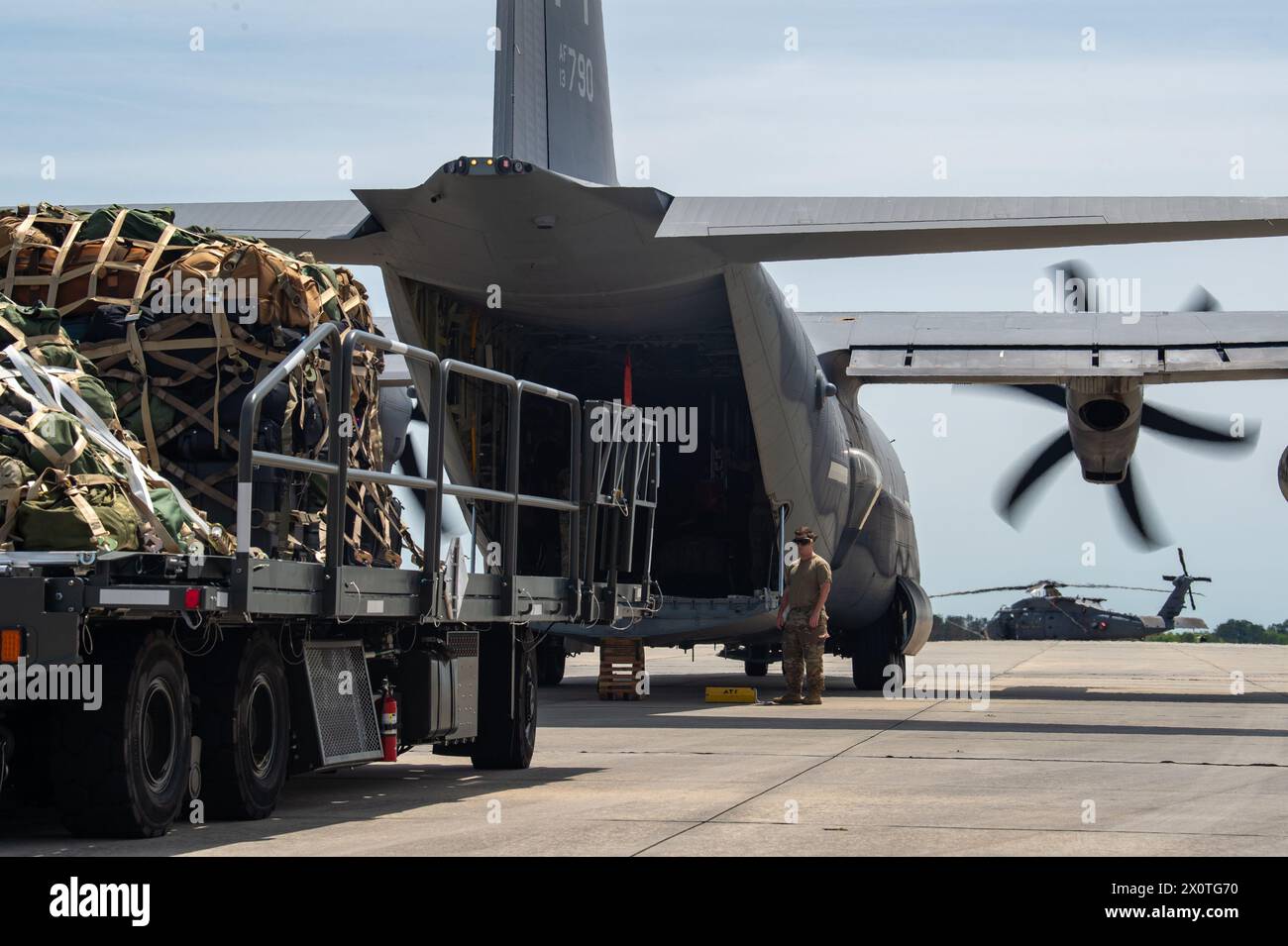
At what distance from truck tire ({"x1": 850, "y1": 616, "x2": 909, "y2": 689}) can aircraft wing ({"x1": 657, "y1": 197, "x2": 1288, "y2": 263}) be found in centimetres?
984

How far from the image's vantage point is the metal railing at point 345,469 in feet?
23.8

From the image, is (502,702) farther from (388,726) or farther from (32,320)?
(32,320)

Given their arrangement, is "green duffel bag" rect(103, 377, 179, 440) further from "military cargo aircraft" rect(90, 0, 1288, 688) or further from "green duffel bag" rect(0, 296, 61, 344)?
"military cargo aircraft" rect(90, 0, 1288, 688)

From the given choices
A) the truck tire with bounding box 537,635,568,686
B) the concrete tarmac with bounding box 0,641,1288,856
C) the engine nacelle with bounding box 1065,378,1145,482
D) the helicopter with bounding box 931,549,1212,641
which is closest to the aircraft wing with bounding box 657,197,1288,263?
the concrete tarmac with bounding box 0,641,1288,856

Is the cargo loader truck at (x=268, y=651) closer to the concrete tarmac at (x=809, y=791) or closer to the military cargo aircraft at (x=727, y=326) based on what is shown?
the concrete tarmac at (x=809, y=791)

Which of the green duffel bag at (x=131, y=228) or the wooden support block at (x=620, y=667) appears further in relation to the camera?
the wooden support block at (x=620, y=667)

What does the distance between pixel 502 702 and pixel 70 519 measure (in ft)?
14.6

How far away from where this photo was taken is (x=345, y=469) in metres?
8.14

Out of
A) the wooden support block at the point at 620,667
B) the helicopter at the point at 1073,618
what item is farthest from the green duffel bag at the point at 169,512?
the helicopter at the point at 1073,618

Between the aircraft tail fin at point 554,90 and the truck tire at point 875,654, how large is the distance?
31.4 feet

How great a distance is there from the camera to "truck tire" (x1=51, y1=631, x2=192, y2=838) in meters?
7.12

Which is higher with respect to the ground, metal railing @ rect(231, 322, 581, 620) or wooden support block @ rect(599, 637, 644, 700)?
metal railing @ rect(231, 322, 581, 620)
